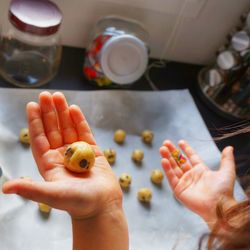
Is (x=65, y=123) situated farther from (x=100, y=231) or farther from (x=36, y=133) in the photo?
(x=100, y=231)

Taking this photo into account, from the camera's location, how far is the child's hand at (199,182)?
0.69 meters

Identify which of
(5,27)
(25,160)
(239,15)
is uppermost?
(239,15)

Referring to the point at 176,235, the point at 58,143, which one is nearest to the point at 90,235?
the point at 58,143

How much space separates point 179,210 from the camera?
0.76 meters

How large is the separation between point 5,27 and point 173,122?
17.2 inches

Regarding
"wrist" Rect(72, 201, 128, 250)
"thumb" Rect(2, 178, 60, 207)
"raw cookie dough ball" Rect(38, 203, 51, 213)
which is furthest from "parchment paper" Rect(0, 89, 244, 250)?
"thumb" Rect(2, 178, 60, 207)

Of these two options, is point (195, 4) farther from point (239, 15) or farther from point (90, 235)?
point (90, 235)

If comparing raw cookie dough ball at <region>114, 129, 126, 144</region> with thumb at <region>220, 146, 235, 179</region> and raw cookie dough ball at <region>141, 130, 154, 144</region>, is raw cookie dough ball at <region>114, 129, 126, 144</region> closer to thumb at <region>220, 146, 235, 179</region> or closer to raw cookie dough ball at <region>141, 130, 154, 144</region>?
raw cookie dough ball at <region>141, 130, 154, 144</region>

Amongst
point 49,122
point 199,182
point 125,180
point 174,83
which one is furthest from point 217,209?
point 174,83

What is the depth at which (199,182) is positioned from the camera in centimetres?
72

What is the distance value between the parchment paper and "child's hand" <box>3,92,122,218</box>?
0.16 metres

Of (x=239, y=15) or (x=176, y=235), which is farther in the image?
(x=239, y=15)

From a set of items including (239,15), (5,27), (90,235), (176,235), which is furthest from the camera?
(239,15)

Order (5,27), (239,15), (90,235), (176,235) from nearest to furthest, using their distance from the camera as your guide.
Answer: (90,235) < (176,235) < (5,27) < (239,15)
